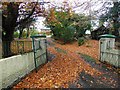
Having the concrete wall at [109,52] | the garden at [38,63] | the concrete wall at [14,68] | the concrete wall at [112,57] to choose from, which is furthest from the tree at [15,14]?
the concrete wall at [112,57]

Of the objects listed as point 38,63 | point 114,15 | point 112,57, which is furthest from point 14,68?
point 114,15

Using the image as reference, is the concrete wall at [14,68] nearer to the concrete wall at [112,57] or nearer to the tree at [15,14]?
the tree at [15,14]

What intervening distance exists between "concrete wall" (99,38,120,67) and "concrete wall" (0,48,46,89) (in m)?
4.70

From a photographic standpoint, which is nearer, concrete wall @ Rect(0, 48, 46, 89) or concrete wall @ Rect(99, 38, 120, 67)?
concrete wall @ Rect(0, 48, 46, 89)

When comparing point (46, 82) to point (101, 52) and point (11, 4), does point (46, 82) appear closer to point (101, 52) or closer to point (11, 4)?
point (11, 4)

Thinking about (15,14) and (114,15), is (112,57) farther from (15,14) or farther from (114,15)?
(15,14)

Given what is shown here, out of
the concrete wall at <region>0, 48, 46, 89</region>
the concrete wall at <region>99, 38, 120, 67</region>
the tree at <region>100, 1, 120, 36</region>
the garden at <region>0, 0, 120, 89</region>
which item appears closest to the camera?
the concrete wall at <region>0, 48, 46, 89</region>

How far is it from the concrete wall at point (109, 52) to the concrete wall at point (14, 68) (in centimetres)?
470

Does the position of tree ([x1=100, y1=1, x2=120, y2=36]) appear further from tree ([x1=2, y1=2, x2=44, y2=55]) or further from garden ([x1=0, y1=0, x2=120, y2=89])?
tree ([x1=2, y1=2, x2=44, y2=55])

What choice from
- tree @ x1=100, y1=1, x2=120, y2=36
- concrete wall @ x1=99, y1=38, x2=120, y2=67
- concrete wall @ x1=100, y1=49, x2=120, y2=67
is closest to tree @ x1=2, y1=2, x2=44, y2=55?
concrete wall @ x1=99, y1=38, x2=120, y2=67

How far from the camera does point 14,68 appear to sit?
8.12 metres

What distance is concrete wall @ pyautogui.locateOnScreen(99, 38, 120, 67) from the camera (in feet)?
39.0

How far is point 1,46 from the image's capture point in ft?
26.8

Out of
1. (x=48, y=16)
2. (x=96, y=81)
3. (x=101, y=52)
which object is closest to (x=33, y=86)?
(x=96, y=81)
